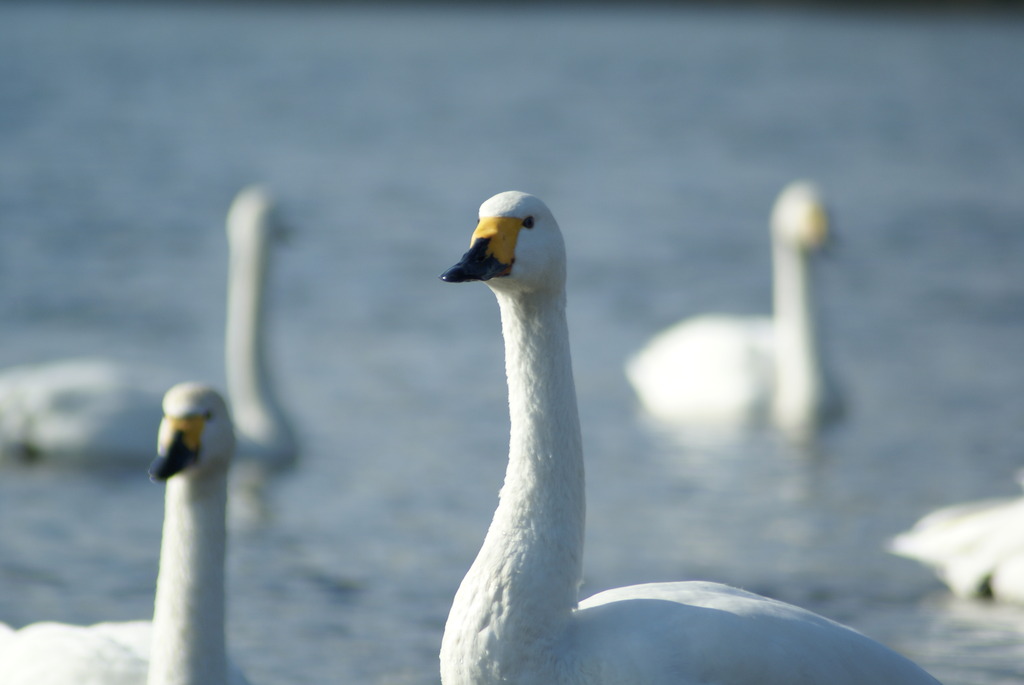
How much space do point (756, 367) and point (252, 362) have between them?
11.9ft

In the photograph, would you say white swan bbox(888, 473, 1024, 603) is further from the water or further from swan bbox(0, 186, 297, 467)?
swan bbox(0, 186, 297, 467)

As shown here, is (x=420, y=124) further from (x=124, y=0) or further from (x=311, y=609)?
(x=124, y=0)

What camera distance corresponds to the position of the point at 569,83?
45344mm

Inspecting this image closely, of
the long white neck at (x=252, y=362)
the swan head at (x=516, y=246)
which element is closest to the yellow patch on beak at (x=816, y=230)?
the long white neck at (x=252, y=362)

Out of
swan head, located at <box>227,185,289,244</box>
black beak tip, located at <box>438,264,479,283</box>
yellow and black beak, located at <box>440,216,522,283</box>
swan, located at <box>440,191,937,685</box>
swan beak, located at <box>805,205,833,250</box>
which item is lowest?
swan, located at <box>440,191,937,685</box>

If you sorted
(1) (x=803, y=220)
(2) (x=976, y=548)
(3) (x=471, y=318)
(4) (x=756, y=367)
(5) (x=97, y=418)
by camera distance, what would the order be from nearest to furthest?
(2) (x=976, y=548) → (5) (x=97, y=418) → (4) (x=756, y=367) → (1) (x=803, y=220) → (3) (x=471, y=318)

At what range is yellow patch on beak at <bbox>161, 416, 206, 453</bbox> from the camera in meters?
4.98

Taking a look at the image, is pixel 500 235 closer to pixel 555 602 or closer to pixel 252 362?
pixel 555 602

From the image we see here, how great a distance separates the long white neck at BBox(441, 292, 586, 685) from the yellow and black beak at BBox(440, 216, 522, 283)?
20 cm

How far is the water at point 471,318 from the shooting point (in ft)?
24.1

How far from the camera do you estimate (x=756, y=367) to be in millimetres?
11609

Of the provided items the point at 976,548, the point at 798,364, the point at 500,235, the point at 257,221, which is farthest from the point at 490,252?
the point at 798,364

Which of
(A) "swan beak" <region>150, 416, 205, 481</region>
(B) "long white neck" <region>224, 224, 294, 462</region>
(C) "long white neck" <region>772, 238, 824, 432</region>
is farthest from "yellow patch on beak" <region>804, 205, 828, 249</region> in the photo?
(A) "swan beak" <region>150, 416, 205, 481</region>

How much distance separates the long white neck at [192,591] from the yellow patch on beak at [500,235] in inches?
57.2
